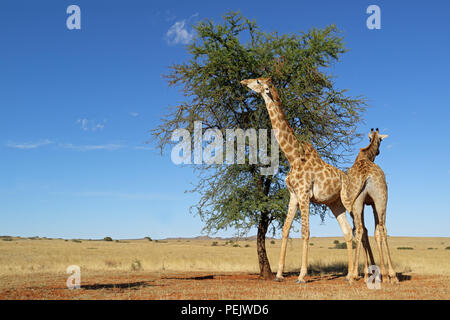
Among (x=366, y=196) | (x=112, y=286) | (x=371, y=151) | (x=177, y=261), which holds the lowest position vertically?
(x=177, y=261)

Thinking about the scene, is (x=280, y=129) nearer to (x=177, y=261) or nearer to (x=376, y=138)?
(x=376, y=138)

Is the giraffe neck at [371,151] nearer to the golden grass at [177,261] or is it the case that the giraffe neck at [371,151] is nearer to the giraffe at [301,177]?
the giraffe at [301,177]

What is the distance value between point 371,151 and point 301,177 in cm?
352

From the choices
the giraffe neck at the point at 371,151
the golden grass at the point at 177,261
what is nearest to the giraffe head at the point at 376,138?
the giraffe neck at the point at 371,151

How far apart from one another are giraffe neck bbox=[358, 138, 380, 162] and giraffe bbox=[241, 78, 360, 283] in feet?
4.81

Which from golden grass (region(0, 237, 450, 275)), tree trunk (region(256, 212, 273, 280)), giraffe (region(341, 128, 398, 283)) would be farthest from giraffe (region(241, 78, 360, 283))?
tree trunk (region(256, 212, 273, 280))

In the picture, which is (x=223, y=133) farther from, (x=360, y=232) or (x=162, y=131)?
(x=360, y=232)

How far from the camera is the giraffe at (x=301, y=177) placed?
47.0 feet

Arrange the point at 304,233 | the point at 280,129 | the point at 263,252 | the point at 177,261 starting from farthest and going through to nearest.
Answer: the point at 177,261 < the point at 263,252 < the point at 280,129 < the point at 304,233

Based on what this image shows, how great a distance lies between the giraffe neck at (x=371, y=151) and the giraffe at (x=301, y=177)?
1.47 metres

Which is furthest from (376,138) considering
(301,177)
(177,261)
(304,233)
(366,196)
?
(177,261)

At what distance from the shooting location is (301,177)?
14.5 m

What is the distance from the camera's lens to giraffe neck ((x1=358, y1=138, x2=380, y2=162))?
52.1 feet

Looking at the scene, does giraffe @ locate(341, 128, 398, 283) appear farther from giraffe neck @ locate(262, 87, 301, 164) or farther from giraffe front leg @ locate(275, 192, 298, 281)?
giraffe neck @ locate(262, 87, 301, 164)
